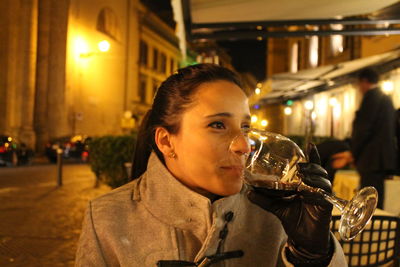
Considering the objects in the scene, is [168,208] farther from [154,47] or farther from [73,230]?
[154,47]

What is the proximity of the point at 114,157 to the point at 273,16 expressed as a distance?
5232 mm

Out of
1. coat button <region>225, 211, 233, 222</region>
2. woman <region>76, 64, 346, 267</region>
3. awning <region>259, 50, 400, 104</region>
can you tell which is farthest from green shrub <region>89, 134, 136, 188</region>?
coat button <region>225, 211, 233, 222</region>

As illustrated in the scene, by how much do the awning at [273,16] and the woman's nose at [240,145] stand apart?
318 centimetres

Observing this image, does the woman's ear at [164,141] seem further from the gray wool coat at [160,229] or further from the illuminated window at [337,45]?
the illuminated window at [337,45]

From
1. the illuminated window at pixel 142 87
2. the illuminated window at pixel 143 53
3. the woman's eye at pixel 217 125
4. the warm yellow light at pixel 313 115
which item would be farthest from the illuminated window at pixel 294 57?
the woman's eye at pixel 217 125

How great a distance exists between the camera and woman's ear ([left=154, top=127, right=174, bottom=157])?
1698 millimetres

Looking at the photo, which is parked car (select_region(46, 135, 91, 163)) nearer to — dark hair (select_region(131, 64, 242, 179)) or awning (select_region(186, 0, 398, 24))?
awning (select_region(186, 0, 398, 24))

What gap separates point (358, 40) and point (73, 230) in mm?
11624

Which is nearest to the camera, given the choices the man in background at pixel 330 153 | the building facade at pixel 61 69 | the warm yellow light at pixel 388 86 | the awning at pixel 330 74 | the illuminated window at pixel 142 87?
the man in background at pixel 330 153

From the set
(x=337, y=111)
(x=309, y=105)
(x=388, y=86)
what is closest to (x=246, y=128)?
(x=388, y=86)

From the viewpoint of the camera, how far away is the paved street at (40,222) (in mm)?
4441

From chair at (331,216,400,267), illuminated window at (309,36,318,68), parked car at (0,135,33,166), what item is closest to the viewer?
chair at (331,216,400,267)

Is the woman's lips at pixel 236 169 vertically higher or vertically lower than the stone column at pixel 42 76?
lower

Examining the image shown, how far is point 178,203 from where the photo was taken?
156 cm
